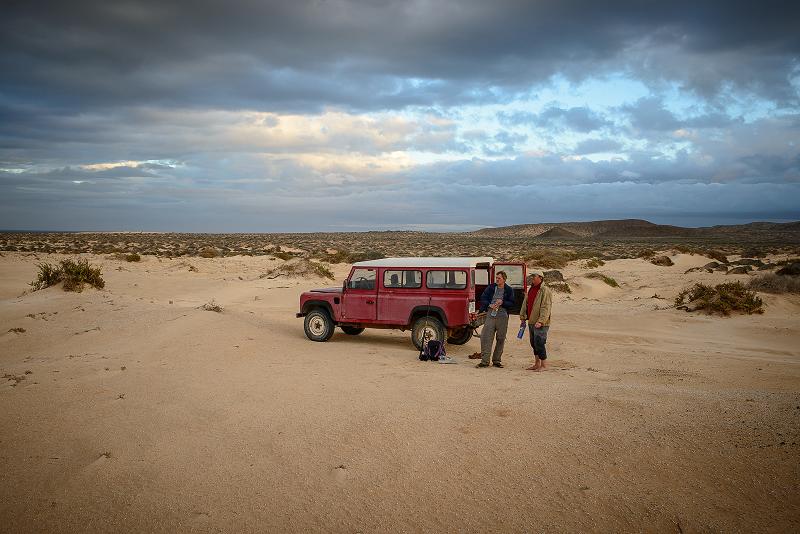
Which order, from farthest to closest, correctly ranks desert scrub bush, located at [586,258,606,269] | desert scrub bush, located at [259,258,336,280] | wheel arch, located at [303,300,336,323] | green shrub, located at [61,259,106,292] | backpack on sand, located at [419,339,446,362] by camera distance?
desert scrub bush, located at [586,258,606,269], desert scrub bush, located at [259,258,336,280], green shrub, located at [61,259,106,292], wheel arch, located at [303,300,336,323], backpack on sand, located at [419,339,446,362]

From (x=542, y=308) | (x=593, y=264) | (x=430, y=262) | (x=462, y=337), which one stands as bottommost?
(x=462, y=337)

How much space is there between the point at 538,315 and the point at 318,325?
18.5ft

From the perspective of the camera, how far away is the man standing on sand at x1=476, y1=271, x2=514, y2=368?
9844 millimetres

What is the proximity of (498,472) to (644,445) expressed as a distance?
5.74 ft

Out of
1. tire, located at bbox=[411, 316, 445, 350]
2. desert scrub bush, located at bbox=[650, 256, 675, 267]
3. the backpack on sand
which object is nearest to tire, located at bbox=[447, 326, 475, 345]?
tire, located at bbox=[411, 316, 445, 350]

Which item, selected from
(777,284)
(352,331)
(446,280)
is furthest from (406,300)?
(777,284)

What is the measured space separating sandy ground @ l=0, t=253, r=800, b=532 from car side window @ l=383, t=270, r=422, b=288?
1550 millimetres

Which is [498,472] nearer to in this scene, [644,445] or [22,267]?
[644,445]

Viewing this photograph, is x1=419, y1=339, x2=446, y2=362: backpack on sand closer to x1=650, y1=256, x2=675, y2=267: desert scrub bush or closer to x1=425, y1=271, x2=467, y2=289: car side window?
x1=425, y1=271, x2=467, y2=289: car side window

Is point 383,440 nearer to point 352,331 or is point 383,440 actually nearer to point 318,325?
point 318,325

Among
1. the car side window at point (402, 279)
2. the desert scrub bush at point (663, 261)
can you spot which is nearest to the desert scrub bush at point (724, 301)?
the car side window at point (402, 279)

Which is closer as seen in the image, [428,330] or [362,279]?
[428,330]

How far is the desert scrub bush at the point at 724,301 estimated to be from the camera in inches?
673

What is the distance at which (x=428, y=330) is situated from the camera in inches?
442
